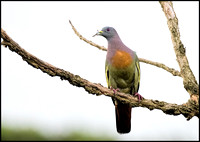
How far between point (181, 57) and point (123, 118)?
1.95 meters

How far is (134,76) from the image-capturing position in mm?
5195

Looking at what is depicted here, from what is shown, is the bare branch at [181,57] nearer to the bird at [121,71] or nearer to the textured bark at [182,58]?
the textured bark at [182,58]

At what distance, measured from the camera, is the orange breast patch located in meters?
4.98

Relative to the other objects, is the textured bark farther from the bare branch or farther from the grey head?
the grey head

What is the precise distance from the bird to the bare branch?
1.42 m

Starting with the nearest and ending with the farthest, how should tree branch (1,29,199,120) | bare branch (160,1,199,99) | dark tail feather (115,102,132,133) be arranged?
tree branch (1,29,199,120), bare branch (160,1,199,99), dark tail feather (115,102,132,133)

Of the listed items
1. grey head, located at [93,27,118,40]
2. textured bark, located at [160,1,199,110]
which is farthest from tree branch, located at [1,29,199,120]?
grey head, located at [93,27,118,40]

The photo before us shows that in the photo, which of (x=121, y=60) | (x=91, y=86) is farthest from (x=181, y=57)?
(x=121, y=60)

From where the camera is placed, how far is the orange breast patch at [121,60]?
4984mm

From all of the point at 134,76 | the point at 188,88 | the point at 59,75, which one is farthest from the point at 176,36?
the point at 134,76

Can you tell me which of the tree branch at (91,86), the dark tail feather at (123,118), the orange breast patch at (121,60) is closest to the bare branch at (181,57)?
the tree branch at (91,86)

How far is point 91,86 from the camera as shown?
12.4 ft

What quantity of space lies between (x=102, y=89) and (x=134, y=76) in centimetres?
140

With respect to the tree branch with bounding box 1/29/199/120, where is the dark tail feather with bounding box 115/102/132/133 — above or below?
below
